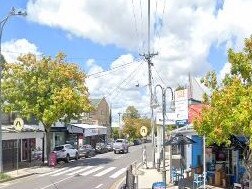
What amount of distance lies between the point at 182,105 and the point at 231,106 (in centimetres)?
1566

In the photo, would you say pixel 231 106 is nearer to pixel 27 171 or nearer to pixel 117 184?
pixel 117 184

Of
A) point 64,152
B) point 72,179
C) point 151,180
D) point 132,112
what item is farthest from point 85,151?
point 132,112

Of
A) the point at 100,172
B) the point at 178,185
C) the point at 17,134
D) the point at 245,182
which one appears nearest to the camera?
the point at 245,182

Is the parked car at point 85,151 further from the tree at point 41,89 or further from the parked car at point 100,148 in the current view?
the tree at point 41,89

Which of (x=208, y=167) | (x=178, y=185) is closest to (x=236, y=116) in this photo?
(x=178, y=185)

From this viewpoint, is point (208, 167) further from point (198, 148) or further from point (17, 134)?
point (17, 134)

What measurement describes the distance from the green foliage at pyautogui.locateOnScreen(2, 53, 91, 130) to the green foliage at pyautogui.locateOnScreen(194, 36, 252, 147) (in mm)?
23548

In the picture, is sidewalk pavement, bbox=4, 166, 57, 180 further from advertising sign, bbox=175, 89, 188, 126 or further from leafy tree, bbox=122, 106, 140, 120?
leafy tree, bbox=122, 106, 140, 120

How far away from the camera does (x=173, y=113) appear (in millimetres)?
34750

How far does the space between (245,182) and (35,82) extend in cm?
2340

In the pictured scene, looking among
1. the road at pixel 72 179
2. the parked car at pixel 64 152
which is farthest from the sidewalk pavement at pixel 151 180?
the parked car at pixel 64 152

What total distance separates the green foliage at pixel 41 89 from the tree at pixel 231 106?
23424 millimetres

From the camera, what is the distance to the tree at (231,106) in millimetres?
15867

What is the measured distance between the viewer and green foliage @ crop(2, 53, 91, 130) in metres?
41.2
